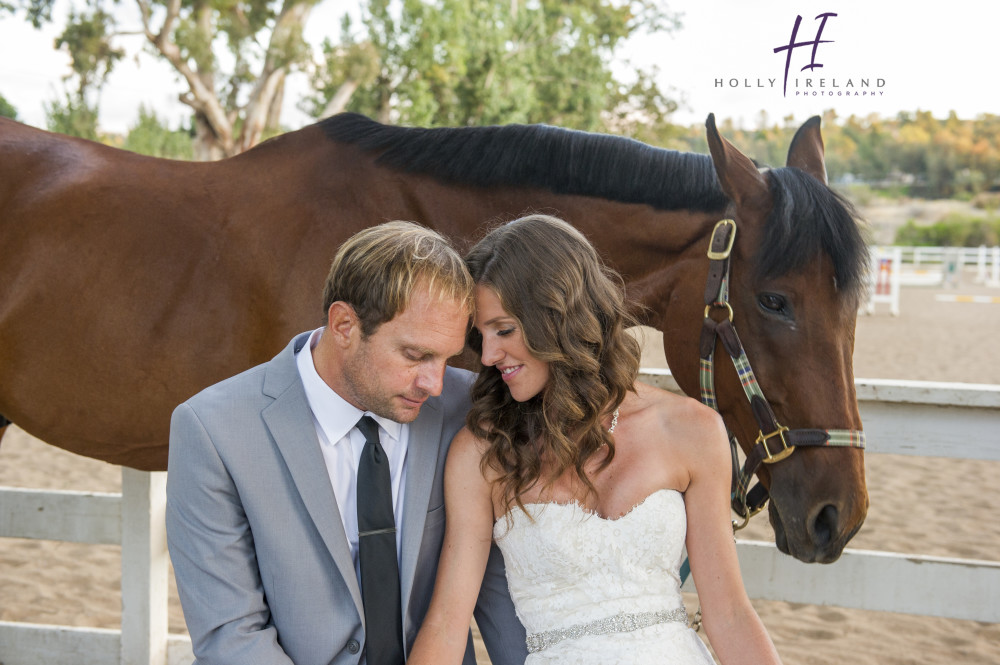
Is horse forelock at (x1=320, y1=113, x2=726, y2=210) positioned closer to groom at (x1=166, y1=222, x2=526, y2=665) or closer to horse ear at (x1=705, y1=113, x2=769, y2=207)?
horse ear at (x1=705, y1=113, x2=769, y2=207)

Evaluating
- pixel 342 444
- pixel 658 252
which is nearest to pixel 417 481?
pixel 342 444

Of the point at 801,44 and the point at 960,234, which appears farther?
the point at 960,234

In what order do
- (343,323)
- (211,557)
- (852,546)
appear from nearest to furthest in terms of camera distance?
(211,557)
(343,323)
(852,546)

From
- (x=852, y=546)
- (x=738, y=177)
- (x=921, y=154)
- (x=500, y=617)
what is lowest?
(x=852, y=546)

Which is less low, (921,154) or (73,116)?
(921,154)

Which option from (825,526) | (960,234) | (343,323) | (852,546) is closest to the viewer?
(343,323)

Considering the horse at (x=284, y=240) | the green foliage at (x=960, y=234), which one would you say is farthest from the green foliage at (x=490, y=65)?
the green foliage at (x=960, y=234)

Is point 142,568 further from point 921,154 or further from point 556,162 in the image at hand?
point 921,154

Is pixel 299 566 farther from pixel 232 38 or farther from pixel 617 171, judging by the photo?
pixel 232 38

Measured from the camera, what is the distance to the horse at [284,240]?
2414mm

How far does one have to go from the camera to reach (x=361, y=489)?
1.71 meters

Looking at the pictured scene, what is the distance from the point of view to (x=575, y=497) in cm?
180

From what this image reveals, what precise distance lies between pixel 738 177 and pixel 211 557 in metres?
1.78

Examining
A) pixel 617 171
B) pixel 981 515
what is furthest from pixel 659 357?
pixel 617 171
